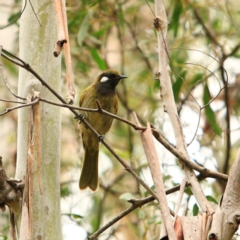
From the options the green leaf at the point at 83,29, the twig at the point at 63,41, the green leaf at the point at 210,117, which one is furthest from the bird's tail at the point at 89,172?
the twig at the point at 63,41

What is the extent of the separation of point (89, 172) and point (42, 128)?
8.47ft

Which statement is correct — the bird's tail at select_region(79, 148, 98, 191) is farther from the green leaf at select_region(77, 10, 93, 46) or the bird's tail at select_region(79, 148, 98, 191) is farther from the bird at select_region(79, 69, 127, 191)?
the green leaf at select_region(77, 10, 93, 46)

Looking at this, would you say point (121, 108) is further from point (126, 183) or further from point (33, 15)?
point (33, 15)

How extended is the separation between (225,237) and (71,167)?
4430 millimetres

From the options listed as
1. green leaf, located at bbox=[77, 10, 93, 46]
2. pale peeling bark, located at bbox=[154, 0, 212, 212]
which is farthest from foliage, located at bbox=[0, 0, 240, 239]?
pale peeling bark, located at bbox=[154, 0, 212, 212]

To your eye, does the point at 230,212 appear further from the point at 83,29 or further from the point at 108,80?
the point at 108,80

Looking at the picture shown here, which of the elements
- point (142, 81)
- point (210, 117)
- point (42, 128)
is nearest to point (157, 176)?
point (42, 128)

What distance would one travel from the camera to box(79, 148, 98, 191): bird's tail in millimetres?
5098

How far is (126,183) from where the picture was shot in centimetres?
716

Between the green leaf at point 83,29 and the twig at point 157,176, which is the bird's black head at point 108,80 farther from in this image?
the twig at point 157,176

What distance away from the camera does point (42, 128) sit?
263 centimetres

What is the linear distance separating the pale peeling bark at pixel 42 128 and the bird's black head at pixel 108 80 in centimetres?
257

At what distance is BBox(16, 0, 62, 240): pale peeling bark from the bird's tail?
8.05ft

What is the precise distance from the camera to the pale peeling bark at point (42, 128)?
2512 millimetres
